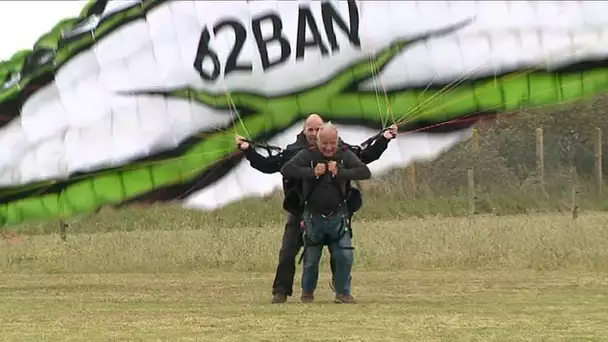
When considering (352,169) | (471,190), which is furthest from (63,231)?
(352,169)

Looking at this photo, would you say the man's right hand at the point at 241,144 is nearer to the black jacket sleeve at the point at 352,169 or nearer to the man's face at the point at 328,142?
the man's face at the point at 328,142

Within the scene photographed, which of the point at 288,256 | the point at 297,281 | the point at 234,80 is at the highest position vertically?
the point at 234,80

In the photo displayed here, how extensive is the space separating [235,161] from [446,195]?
12.2 feet

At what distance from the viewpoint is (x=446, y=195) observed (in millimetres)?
11047

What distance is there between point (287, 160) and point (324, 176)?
0.27 metres

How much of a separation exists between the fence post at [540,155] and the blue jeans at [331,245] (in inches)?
76.0

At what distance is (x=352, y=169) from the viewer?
7.74 m

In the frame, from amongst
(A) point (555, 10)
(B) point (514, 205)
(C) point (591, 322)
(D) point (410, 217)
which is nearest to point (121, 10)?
(A) point (555, 10)

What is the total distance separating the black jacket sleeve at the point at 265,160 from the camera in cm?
757

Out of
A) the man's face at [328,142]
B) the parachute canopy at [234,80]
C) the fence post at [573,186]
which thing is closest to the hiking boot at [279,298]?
the parachute canopy at [234,80]

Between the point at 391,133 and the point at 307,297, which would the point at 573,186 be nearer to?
the point at 307,297

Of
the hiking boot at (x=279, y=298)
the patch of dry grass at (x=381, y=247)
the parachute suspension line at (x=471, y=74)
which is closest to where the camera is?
the parachute suspension line at (x=471, y=74)

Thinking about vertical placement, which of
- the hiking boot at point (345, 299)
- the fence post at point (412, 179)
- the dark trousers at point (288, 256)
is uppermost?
the fence post at point (412, 179)

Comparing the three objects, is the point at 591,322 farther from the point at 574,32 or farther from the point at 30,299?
the point at 30,299
